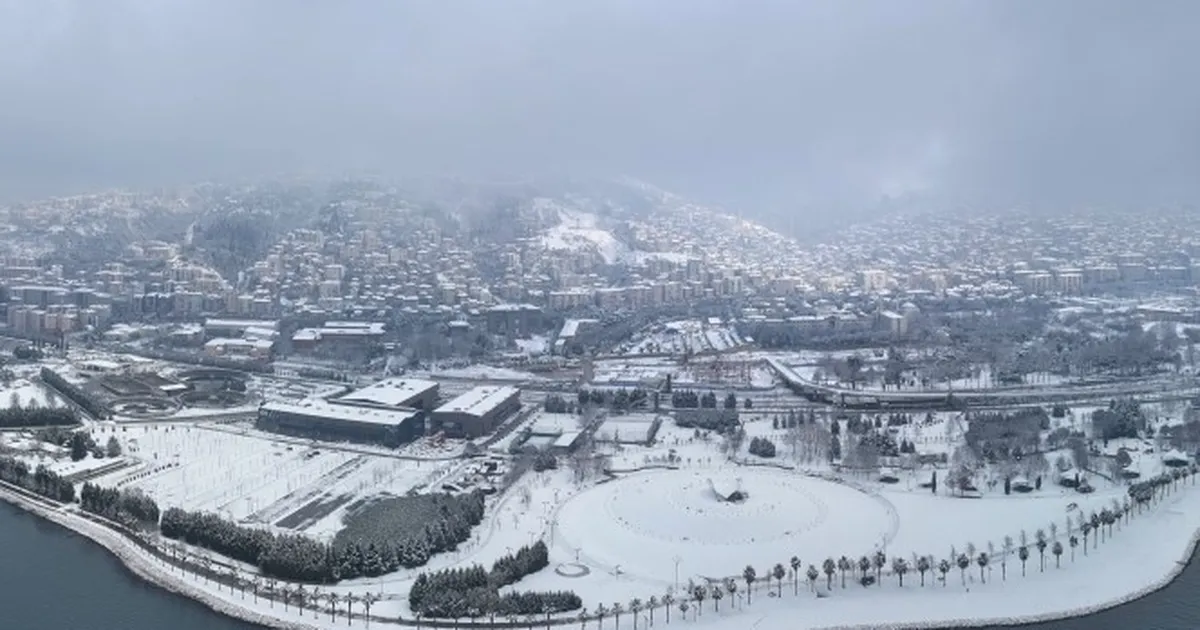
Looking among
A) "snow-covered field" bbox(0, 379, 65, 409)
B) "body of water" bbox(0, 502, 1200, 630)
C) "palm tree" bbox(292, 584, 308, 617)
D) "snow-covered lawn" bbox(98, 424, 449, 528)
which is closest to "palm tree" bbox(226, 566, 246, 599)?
"body of water" bbox(0, 502, 1200, 630)

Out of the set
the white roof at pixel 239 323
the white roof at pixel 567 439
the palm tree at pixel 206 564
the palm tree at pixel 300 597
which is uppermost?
the white roof at pixel 239 323

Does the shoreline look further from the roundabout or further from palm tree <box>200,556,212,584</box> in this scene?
the roundabout

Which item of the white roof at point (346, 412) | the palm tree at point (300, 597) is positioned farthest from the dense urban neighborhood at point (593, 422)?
the white roof at point (346, 412)

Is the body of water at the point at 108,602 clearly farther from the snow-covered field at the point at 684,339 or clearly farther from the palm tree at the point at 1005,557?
the snow-covered field at the point at 684,339

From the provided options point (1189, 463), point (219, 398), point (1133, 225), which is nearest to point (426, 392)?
point (219, 398)

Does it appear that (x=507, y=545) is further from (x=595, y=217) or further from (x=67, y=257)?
(x=595, y=217)

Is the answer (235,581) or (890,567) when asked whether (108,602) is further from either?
(890,567)
